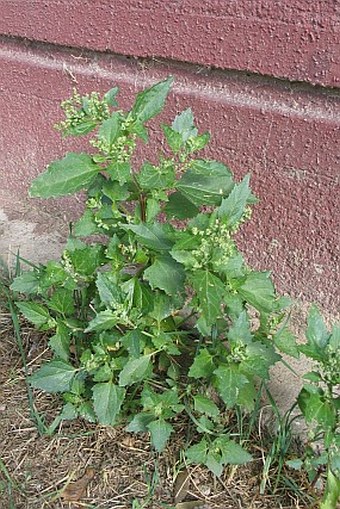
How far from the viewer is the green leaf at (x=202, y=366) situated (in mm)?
1587

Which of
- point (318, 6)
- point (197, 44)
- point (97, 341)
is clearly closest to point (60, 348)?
point (97, 341)

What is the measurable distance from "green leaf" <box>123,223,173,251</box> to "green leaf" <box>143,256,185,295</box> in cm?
4

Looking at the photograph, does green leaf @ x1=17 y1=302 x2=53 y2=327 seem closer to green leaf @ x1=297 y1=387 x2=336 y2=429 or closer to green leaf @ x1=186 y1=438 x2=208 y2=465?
green leaf @ x1=186 y1=438 x2=208 y2=465

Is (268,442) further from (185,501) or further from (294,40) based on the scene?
(294,40)

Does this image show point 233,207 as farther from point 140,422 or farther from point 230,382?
point 140,422

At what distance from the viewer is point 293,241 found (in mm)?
2078

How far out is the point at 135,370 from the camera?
162cm

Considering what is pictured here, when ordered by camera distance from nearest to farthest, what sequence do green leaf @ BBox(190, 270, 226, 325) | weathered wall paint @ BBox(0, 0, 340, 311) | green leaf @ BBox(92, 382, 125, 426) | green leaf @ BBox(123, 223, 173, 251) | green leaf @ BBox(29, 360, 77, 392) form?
green leaf @ BBox(190, 270, 226, 325)
green leaf @ BBox(123, 223, 173, 251)
green leaf @ BBox(92, 382, 125, 426)
green leaf @ BBox(29, 360, 77, 392)
weathered wall paint @ BBox(0, 0, 340, 311)

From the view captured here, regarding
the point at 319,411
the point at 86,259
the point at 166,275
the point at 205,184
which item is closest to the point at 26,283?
the point at 86,259

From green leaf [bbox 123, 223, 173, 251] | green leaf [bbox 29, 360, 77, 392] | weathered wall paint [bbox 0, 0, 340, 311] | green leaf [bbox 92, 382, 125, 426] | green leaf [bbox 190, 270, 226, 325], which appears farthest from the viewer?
weathered wall paint [bbox 0, 0, 340, 311]

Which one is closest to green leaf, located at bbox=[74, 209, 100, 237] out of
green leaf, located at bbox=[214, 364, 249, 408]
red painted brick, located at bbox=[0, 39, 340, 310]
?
green leaf, located at bbox=[214, 364, 249, 408]

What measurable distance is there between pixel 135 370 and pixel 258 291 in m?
0.37

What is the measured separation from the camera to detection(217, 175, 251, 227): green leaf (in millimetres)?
1448

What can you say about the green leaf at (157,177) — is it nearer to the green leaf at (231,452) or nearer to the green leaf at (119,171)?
the green leaf at (119,171)
